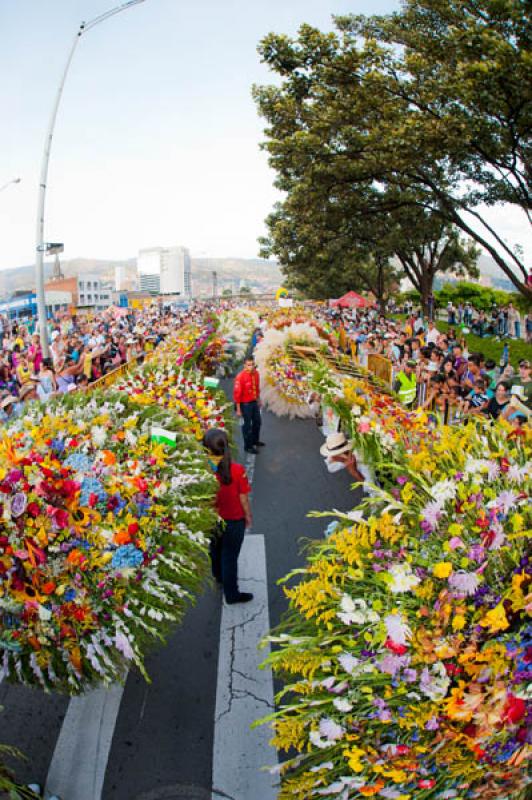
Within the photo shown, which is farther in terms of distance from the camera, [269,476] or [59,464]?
[269,476]

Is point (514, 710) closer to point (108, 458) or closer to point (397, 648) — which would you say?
point (397, 648)

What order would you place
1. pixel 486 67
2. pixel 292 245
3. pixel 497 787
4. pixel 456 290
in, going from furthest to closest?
pixel 456 290 → pixel 292 245 → pixel 486 67 → pixel 497 787

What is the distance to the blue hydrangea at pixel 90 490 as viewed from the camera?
376cm

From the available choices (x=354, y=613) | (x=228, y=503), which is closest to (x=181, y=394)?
(x=228, y=503)

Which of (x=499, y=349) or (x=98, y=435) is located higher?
(x=499, y=349)

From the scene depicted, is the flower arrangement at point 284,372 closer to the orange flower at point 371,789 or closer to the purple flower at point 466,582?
the purple flower at point 466,582

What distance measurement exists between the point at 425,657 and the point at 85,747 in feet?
9.31

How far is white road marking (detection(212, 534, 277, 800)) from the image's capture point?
11.9ft

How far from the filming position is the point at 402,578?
2.68 m

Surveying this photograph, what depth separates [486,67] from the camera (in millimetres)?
11172

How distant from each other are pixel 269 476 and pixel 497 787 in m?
7.12

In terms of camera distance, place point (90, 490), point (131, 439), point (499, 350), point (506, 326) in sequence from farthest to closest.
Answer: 1. point (506, 326)
2. point (499, 350)
3. point (131, 439)
4. point (90, 490)

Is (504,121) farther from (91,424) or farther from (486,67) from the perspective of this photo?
(91,424)

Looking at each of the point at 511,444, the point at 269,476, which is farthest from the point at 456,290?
the point at 511,444
